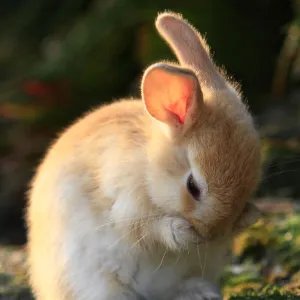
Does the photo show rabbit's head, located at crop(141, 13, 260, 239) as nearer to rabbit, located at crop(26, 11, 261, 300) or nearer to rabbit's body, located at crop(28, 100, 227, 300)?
rabbit, located at crop(26, 11, 261, 300)

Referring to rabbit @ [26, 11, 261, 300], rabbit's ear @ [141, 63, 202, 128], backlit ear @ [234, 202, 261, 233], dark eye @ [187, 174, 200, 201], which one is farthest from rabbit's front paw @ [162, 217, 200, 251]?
rabbit's ear @ [141, 63, 202, 128]

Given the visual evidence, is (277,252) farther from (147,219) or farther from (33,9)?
(33,9)

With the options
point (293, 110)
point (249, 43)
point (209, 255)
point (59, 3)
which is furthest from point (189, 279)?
point (59, 3)

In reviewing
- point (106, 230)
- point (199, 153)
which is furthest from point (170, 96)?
point (106, 230)

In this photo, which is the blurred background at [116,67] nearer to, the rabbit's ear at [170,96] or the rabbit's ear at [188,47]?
the rabbit's ear at [188,47]

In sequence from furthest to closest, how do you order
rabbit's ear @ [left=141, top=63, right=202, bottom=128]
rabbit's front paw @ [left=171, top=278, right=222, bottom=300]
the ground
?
the ground < rabbit's front paw @ [left=171, top=278, right=222, bottom=300] < rabbit's ear @ [left=141, top=63, right=202, bottom=128]

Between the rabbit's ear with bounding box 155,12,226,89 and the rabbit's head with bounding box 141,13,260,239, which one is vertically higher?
the rabbit's ear with bounding box 155,12,226,89

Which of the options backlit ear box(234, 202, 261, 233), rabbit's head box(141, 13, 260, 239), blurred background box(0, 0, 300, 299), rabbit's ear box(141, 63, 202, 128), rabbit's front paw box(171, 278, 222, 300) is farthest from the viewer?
blurred background box(0, 0, 300, 299)
